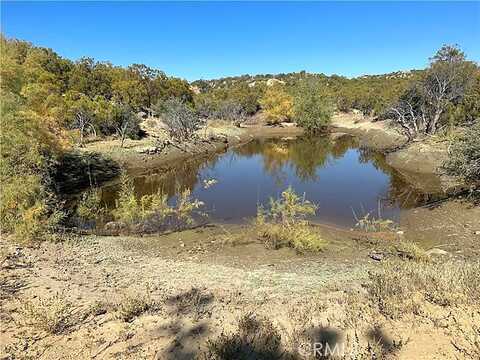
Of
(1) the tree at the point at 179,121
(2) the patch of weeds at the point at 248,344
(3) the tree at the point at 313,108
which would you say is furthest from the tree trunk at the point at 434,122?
(2) the patch of weeds at the point at 248,344

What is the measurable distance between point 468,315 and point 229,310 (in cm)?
412

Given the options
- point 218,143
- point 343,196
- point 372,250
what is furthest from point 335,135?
point 372,250

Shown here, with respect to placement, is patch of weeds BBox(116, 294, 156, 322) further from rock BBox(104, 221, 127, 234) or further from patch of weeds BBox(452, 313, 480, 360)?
rock BBox(104, 221, 127, 234)

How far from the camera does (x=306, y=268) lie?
10164 mm

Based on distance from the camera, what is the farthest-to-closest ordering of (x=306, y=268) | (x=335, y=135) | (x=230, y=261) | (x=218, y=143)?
Result: (x=335, y=135) < (x=218, y=143) < (x=230, y=261) < (x=306, y=268)

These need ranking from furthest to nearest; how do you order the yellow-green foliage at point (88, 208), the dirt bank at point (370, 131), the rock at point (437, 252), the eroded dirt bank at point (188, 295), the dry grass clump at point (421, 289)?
the dirt bank at point (370, 131)
the yellow-green foliage at point (88, 208)
the rock at point (437, 252)
the dry grass clump at point (421, 289)
the eroded dirt bank at point (188, 295)

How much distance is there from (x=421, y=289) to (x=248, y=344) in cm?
350

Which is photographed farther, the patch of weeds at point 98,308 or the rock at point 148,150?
the rock at point 148,150

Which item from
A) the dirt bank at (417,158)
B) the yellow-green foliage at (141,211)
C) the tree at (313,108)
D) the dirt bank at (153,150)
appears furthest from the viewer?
the tree at (313,108)

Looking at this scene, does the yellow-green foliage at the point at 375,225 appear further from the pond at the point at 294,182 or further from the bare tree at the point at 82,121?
the bare tree at the point at 82,121

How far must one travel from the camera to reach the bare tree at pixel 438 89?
34156mm

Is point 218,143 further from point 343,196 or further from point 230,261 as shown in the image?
point 230,261

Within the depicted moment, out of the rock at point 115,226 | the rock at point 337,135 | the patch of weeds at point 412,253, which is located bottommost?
the rock at point 115,226

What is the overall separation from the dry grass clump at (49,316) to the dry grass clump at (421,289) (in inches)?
231
